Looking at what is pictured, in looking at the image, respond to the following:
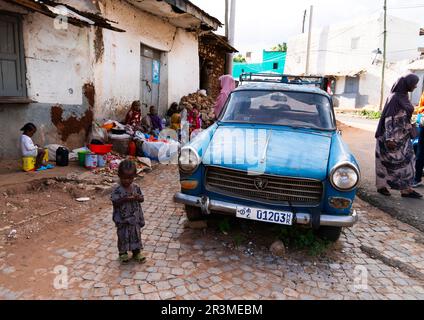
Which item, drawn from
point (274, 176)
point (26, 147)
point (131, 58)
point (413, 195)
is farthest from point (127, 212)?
point (131, 58)

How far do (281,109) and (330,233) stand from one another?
177cm

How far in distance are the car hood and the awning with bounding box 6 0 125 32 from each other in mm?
3324

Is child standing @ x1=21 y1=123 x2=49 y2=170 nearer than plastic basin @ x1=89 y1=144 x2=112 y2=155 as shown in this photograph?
Yes

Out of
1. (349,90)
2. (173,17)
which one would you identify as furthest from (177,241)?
(349,90)

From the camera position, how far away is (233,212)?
10.6 feet

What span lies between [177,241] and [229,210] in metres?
0.74

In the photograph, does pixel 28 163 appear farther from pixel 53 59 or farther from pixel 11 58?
pixel 53 59

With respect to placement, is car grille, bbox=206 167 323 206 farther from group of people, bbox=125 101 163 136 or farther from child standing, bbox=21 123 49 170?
group of people, bbox=125 101 163 136

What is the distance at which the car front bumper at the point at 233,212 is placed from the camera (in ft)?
10.3

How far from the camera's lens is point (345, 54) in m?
29.4

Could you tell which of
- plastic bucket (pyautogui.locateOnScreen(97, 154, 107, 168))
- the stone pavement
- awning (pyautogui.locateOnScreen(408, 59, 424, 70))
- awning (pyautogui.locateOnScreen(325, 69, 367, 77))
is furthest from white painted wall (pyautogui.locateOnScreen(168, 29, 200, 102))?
awning (pyautogui.locateOnScreen(325, 69, 367, 77))

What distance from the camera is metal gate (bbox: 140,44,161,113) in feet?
30.1

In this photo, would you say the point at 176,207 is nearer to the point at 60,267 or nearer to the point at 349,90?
the point at 60,267

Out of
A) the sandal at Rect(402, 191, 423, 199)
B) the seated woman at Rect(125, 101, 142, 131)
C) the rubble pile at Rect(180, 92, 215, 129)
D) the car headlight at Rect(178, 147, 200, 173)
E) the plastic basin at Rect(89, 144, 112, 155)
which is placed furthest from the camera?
the rubble pile at Rect(180, 92, 215, 129)
